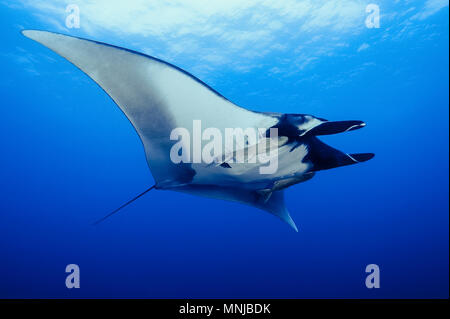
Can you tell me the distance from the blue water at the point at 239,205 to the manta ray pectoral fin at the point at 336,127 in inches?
359

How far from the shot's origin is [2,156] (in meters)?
17.6

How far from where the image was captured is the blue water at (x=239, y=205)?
11.6m

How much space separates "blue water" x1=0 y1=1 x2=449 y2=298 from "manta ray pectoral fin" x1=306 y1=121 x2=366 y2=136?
29.9 ft

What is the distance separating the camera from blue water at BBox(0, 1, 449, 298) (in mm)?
11609

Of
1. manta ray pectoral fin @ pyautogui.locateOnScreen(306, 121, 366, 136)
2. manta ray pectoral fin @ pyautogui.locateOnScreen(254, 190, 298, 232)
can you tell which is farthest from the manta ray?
manta ray pectoral fin @ pyautogui.locateOnScreen(254, 190, 298, 232)

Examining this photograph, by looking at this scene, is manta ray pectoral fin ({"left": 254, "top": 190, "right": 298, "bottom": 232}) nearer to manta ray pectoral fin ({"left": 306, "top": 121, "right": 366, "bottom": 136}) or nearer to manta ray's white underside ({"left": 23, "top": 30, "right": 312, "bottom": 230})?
manta ray's white underside ({"left": 23, "top": 30, "right": 312, "bottom": 230})

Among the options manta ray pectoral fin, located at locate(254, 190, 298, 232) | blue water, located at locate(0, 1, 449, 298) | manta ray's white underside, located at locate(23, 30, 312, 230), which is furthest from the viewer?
blue water, located at locate(0, 1, 449, 298)

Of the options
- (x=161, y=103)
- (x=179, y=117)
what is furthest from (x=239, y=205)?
(x=161, y=103)

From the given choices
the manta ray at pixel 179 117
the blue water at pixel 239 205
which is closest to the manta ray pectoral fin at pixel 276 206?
the manta ray at pixel 179 117

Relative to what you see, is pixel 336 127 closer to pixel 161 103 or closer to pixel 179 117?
pixel 179 117

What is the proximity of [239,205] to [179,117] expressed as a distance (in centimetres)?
2110

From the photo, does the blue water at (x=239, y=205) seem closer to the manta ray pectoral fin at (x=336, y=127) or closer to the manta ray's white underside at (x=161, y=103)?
the manta ray's white underside at (x=161, y=103)
